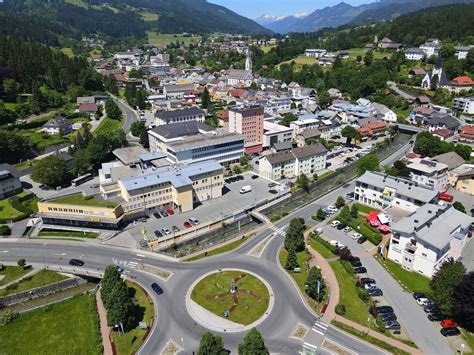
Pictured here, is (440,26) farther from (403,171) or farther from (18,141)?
(18,141)

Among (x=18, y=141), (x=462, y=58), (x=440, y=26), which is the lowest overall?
(x=18, y=141)

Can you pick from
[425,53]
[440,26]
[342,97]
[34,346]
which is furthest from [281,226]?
[440,26]

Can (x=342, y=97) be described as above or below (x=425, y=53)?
below

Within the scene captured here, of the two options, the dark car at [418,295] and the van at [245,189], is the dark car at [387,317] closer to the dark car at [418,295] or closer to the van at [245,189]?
the dark car at [418,295]

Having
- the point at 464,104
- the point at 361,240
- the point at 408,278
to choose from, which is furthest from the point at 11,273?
the point at 464,104

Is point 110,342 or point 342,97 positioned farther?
point 342,97

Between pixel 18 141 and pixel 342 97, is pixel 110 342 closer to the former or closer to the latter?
pixel 18 141

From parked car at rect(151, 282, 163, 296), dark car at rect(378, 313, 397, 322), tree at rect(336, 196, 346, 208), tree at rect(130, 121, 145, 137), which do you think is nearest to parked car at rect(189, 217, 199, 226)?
parked car at rect(151, 282, 163, 296)

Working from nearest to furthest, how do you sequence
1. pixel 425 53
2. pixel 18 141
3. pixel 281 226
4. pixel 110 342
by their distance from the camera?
pixel 110 342, pixel 281 226, pixel 18 141, pixel 425 53

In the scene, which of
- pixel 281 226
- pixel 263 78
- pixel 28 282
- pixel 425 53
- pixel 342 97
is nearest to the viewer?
pixel 28 282
